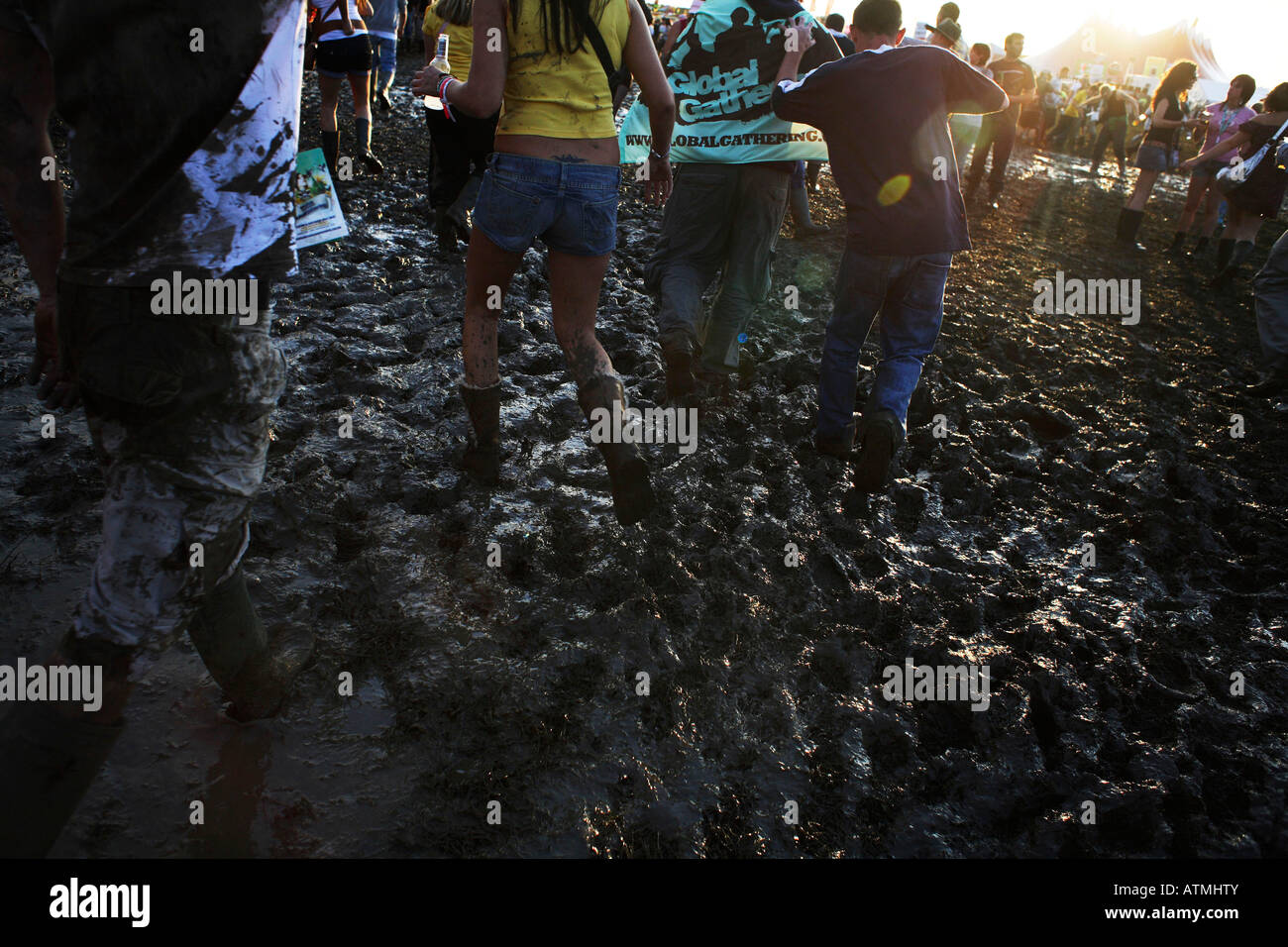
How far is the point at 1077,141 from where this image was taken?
20766mm

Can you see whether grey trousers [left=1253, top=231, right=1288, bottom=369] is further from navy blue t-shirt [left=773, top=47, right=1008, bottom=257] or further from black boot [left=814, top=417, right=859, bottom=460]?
black boot [left=814, top=417, right=859, bottom=460]

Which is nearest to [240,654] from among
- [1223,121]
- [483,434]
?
[483,434]

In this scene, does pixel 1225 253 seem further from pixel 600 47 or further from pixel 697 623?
pixel 697 623

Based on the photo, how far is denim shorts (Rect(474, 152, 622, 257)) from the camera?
97.9 inches

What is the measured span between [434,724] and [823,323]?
13.1ft

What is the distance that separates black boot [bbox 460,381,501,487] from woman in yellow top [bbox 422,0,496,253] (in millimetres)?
2331

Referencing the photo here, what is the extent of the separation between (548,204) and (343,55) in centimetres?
468

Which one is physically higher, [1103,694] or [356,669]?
[356,669]

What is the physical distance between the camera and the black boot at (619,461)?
8.74 ft

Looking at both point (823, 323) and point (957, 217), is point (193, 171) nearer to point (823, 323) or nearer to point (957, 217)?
point (957, 217)

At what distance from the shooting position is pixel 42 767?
143 cm

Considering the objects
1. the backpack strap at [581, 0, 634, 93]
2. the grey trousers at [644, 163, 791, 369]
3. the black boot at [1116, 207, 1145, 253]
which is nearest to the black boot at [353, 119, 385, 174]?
the grey trousers at [644, 163, 791, 369]

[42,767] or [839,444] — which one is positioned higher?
[839,444]
